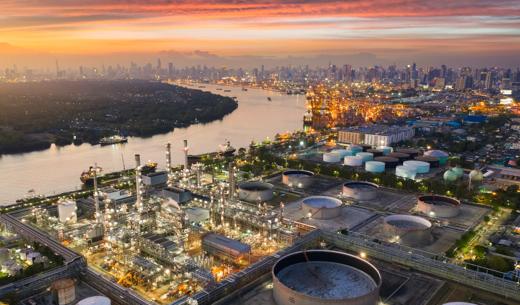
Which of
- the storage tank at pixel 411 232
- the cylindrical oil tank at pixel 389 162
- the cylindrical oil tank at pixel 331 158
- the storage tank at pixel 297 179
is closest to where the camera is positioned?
the storage tank at pixel 411 232

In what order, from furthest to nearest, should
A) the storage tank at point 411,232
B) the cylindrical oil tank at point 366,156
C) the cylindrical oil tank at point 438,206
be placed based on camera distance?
the cylindrical oil tank at point 366,156
the cylindrical oil tank at point 438,206
the storage tank at point 411,232

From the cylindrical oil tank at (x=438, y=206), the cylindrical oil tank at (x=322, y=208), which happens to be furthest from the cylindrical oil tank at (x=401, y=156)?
the cylindrical oil tank at (x=322, y=208)

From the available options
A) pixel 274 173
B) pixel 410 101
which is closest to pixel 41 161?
pixel 274 173

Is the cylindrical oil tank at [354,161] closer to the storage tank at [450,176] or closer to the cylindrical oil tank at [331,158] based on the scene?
the cylindrical oil tank at [331,158]

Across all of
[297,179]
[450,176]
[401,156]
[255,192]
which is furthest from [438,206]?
[401,156]

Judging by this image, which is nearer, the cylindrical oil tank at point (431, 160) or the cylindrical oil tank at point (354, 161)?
the cylindrical oil tank at point (431, 160)

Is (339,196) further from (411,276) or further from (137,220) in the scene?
(137,220)

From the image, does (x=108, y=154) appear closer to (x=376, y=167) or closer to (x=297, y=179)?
(x=297, y=179)

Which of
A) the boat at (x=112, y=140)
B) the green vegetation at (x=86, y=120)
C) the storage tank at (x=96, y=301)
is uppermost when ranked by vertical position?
the storage tank at (x=96, y=301)
